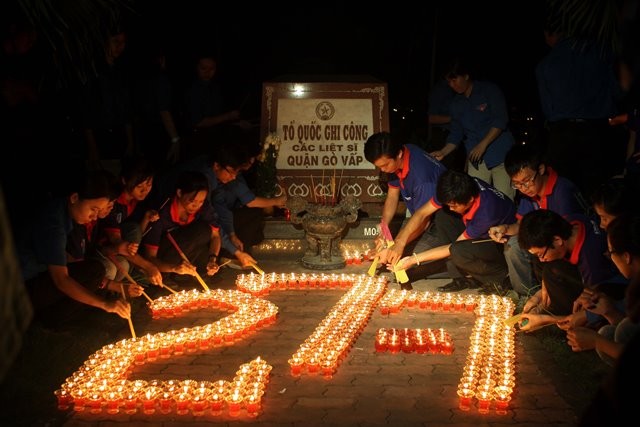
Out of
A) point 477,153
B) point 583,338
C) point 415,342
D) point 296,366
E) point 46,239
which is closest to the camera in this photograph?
point 583,338

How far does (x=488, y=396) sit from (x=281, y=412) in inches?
49.6

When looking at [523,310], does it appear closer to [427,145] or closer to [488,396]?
[488,396]

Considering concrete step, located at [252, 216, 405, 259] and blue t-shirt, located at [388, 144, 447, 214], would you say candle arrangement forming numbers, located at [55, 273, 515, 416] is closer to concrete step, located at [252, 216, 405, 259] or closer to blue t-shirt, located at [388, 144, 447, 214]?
blue t-shirt, located at [388, 144, 447, 214]

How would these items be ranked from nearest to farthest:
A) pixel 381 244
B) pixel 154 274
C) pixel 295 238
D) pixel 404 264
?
pixel 154 274
pixel 404 264
pixel 381 244
pixel 295 238

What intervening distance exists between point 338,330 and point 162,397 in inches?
65.8

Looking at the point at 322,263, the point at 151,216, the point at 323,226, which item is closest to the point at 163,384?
the point at 151,216

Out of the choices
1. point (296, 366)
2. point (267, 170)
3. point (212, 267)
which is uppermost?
point (267, 170)

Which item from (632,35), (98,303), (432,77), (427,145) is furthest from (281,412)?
(432,77)

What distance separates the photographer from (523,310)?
19.7ft

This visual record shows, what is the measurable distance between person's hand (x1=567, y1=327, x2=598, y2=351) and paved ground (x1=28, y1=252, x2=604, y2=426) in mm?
304

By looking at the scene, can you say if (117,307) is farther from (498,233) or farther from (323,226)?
(498,233)

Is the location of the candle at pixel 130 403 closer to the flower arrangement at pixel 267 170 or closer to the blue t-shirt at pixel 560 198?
the blue t-shirt at pixel 560 198

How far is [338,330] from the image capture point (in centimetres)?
568

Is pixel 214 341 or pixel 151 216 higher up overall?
pixel 151 216
